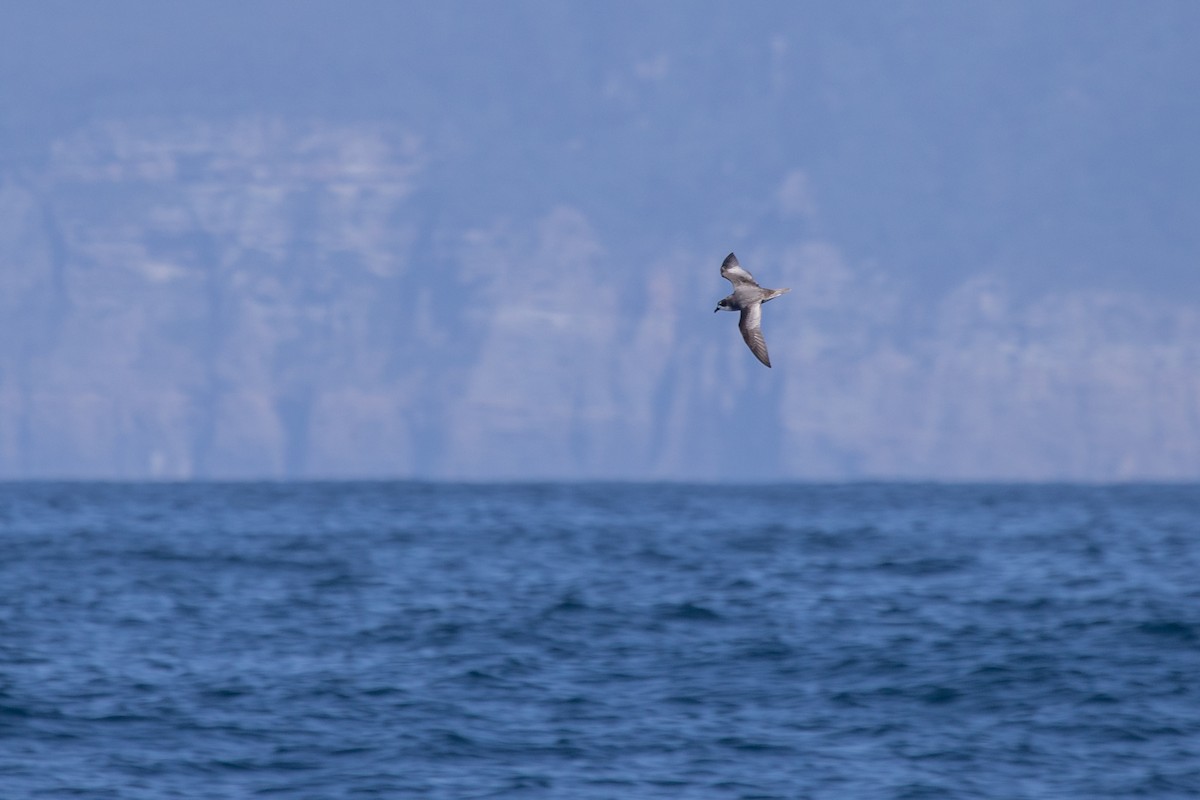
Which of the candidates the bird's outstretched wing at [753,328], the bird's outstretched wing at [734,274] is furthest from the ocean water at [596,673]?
the bird's outstretched wing at [734,274]

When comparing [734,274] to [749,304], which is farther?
[734,274]

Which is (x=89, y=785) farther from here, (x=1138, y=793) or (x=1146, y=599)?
(x=1146, y=599)

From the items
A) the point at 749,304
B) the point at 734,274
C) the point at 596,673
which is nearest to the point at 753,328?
the point at 749,304

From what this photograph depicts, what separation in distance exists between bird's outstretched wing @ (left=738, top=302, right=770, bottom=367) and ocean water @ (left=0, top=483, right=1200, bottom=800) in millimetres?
5289

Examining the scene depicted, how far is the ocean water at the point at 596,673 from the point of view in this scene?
1942cm

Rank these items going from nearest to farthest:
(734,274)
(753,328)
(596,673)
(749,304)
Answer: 1. (753,328)
2. (749,304)
3. (734,274)
4. (596,673)

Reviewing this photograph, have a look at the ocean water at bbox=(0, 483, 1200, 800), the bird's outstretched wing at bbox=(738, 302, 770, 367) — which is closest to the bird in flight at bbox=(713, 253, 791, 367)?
the bird's outstretched wing at bbox=(738, 302, 770, 367)

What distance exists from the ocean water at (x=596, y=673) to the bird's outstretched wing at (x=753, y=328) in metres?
5.29

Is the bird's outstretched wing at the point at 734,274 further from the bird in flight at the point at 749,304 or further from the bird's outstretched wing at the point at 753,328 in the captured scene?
the bird's outstretched wing at the point at 753,328

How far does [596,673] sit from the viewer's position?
25547mm

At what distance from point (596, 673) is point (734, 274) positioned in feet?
32.3

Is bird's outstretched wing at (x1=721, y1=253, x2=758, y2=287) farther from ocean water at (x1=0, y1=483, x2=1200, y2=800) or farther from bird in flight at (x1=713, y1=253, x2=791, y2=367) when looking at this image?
ocean water at (x1=0, y1=483, x2=1200, y2=800)

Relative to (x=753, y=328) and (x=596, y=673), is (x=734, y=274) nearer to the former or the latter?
(x=753, y=328)

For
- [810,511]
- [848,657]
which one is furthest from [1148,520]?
[848,657]
